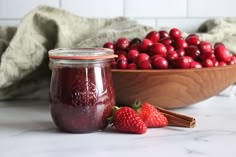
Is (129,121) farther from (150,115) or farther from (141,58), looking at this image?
(141,58)

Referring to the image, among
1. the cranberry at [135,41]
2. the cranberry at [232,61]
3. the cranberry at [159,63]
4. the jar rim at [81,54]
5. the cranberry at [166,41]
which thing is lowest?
the cranberry at [232,61]

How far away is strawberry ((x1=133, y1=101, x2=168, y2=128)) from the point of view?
2.35 feet

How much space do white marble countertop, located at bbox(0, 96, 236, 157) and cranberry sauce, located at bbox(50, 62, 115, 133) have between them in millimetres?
21

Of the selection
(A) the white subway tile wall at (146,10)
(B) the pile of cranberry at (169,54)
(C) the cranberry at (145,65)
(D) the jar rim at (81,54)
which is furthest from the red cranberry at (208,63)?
(A) the white subway tile wall at (146,10)

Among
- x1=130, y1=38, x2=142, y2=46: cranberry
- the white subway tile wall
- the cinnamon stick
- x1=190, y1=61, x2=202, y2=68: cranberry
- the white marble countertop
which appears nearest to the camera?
the white marble countertop

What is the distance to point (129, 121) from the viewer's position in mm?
690

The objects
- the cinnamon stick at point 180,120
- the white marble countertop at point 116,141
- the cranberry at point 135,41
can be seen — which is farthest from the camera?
the cranberry at point 135,41

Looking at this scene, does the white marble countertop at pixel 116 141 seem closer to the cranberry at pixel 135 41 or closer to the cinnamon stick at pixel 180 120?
the cinnamon stick at pixel 180 120

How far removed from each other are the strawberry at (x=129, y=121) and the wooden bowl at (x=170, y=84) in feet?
0.42

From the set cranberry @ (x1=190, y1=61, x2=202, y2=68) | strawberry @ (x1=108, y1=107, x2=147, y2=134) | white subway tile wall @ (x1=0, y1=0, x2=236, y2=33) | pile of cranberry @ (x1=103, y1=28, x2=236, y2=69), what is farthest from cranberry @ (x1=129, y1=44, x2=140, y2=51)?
white subway tile wall @ (x1=0, y1=0, x2=236, y2=33)

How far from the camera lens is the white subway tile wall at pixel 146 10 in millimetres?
1153

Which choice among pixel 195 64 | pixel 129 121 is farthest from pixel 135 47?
pixel 129 121

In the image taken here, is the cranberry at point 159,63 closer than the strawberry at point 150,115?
No

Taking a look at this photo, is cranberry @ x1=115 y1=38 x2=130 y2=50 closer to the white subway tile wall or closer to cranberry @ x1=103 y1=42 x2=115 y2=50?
cranberry @ x1=103 y1=42 x2=115 y2=50
